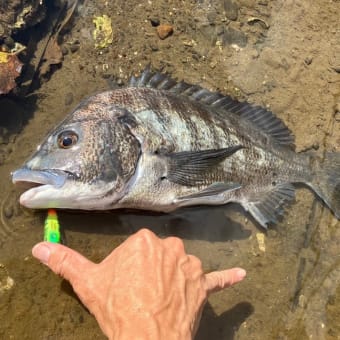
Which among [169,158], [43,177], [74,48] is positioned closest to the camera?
[43,177]

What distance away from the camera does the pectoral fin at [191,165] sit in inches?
139

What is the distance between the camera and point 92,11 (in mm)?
4566

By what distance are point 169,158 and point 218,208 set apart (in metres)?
0.87

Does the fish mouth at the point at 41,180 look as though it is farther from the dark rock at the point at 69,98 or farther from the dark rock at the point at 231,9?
the dark rock at the point at 231,9

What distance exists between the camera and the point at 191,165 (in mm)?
3557

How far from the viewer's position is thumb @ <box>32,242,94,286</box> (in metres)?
3.05

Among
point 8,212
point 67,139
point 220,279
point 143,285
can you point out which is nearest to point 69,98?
point 67,139

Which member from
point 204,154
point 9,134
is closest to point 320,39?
point 204,154

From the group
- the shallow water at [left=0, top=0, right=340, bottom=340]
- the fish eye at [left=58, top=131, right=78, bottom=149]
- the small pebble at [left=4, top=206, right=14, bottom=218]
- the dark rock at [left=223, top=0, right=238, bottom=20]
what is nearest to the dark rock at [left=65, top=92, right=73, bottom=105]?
the shallow water at [left=0, top=0, right=340, bottom=340]

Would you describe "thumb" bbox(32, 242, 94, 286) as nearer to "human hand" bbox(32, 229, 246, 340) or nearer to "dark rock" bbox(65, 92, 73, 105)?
"human hand" bbox(32, 229, 246, 340)

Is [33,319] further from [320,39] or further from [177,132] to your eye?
[320,39]

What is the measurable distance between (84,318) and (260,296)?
5.14 feet

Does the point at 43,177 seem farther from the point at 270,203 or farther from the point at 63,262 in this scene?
the point at 270,203

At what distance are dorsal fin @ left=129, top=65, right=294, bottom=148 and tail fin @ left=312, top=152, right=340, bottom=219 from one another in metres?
0.38
